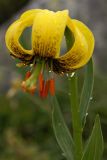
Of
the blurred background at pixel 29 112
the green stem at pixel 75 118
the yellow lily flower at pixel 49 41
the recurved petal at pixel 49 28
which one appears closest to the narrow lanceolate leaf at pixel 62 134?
the green stem at pixel 75 118

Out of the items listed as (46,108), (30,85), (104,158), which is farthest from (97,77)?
(30,85)

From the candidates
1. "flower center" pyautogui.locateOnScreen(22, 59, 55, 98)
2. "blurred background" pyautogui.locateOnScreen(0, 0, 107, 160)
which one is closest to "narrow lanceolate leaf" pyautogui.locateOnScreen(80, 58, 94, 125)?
"flower center" pyautogui.locateOnScreen(22, 59, 55, 98)

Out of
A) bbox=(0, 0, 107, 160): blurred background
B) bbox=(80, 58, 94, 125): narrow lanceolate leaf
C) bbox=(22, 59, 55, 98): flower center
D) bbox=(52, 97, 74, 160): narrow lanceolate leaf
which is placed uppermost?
bbox=(22, 59, 55, 98): flower center

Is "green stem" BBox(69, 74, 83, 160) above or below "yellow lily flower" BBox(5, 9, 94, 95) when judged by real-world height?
below

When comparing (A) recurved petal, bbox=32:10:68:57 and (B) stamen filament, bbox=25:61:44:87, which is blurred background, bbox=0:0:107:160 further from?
(A) recurved petal, bbox=32:10:68:57

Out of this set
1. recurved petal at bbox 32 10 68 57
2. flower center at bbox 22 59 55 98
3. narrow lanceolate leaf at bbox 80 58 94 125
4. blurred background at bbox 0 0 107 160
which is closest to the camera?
recurved petal at bbox 32 10 68 57

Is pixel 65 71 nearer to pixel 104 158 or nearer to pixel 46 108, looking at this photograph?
pixel 104 158
